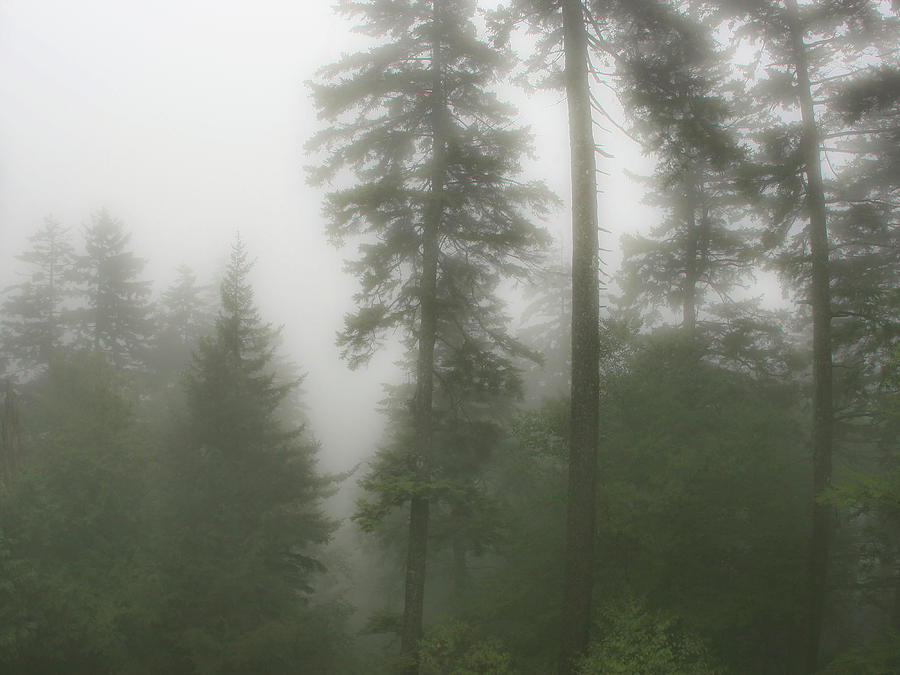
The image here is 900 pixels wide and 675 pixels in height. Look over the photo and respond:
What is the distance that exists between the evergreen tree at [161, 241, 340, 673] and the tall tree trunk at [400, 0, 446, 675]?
14.5 ft

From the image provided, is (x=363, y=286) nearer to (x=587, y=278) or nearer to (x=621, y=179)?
(x=587, y=278)

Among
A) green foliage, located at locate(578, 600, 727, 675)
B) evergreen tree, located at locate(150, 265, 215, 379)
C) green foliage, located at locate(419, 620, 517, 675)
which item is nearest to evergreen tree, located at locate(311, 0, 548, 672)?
green foliage, located at locate(419, 620, 517, 675)

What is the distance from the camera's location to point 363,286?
1040cm

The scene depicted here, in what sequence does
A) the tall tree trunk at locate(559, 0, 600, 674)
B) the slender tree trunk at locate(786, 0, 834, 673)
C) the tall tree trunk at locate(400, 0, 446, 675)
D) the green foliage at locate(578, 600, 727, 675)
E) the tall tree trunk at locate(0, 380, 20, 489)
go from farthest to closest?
the tall tree trunk at locate(0, 380, 20, 489) → the tall tree trunk at locate(400, 0, 446, 675) → the slender tree trunk at locate(786, 0, 834, 673) → the tall tree trunk at locate(559, 0, 600, 674) → the green foliage at locate(578, 600, 727, 675)

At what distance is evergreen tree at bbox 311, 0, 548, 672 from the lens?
34.4 ft

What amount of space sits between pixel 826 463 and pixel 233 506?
13.9 meters

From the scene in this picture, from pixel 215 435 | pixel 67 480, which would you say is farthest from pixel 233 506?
pixel 67 480

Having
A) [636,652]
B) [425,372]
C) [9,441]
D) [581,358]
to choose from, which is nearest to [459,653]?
[636,652]

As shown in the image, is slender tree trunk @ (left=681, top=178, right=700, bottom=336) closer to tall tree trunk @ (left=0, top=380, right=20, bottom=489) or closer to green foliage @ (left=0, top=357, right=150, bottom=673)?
green foliage @ (left=0, top=357, right=150, bottom=673)

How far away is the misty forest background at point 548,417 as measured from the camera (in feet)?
28.6

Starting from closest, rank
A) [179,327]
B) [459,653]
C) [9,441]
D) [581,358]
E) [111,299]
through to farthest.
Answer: [581,358] < [459,653] < [9,441] < [111,299] < [179,327]

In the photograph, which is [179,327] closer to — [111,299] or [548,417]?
[111,299]

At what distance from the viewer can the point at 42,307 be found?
80.8ft

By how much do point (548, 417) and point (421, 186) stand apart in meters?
5.90
